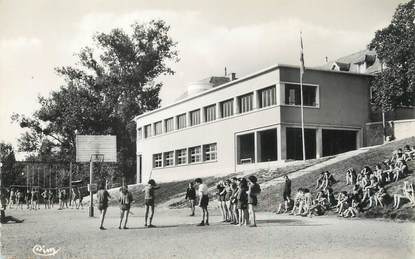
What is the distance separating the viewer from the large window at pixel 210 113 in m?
43.8

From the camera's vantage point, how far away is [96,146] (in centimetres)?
3416

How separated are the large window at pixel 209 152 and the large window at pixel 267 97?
273 inches

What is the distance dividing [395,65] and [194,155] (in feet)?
62.3

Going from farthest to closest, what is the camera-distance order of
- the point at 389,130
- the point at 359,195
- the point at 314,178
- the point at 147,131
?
the point at 147,131
the point at 389,130
the point at 314,178
the point at 359,195

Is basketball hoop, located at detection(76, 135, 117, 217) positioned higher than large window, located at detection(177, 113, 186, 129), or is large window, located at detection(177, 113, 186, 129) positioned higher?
large window, located at detection(177, 113, 186, 129)

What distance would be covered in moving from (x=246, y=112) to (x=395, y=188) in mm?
20226

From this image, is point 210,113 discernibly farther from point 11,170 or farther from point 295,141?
point 11,170

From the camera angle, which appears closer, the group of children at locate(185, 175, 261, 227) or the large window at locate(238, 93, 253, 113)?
the group of children at locate(185, 175, 261, 227)

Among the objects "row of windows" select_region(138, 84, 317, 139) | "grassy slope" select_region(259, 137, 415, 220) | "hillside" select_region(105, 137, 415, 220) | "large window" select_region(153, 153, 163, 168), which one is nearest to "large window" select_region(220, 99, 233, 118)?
"row of windows" select_region(138, 84, 317, 139)

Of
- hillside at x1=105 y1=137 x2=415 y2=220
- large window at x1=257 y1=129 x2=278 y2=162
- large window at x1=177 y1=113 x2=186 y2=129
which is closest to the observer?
hillside at x1=105 y1=137 x2=415 y2=220

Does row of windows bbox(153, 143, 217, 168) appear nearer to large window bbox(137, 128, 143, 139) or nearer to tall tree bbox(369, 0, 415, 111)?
large window bbox(137, 128, 143, 139)

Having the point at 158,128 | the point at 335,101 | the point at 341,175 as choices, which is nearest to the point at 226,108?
the point at 335,101

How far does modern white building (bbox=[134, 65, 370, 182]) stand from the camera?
119ft

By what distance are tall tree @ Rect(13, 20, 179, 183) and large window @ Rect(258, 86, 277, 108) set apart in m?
21.4
